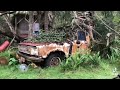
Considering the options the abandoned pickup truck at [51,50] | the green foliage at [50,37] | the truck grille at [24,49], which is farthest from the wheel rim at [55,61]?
the truck grille at [24,49]

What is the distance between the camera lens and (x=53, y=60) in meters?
9.12

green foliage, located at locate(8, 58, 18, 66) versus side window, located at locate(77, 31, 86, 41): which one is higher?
side window, located at locate(77, 31, 86, 41)

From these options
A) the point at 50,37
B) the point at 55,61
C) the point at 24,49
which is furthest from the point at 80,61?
the point at 24,49

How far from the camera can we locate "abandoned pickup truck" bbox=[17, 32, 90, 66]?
8.98 meters

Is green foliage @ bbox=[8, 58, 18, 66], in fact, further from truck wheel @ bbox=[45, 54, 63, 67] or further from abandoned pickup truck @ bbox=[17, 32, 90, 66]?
truck wheel @ bbox=[45, 54, 63, 67]

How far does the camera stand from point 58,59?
30.2ft

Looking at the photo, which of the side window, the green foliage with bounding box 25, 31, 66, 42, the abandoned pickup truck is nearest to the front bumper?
the abandoned pickup truck

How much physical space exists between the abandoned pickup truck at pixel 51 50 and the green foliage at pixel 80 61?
0.53 m

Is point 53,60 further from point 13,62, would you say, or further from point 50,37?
point 13,62

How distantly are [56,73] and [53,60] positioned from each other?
0.86 metres
